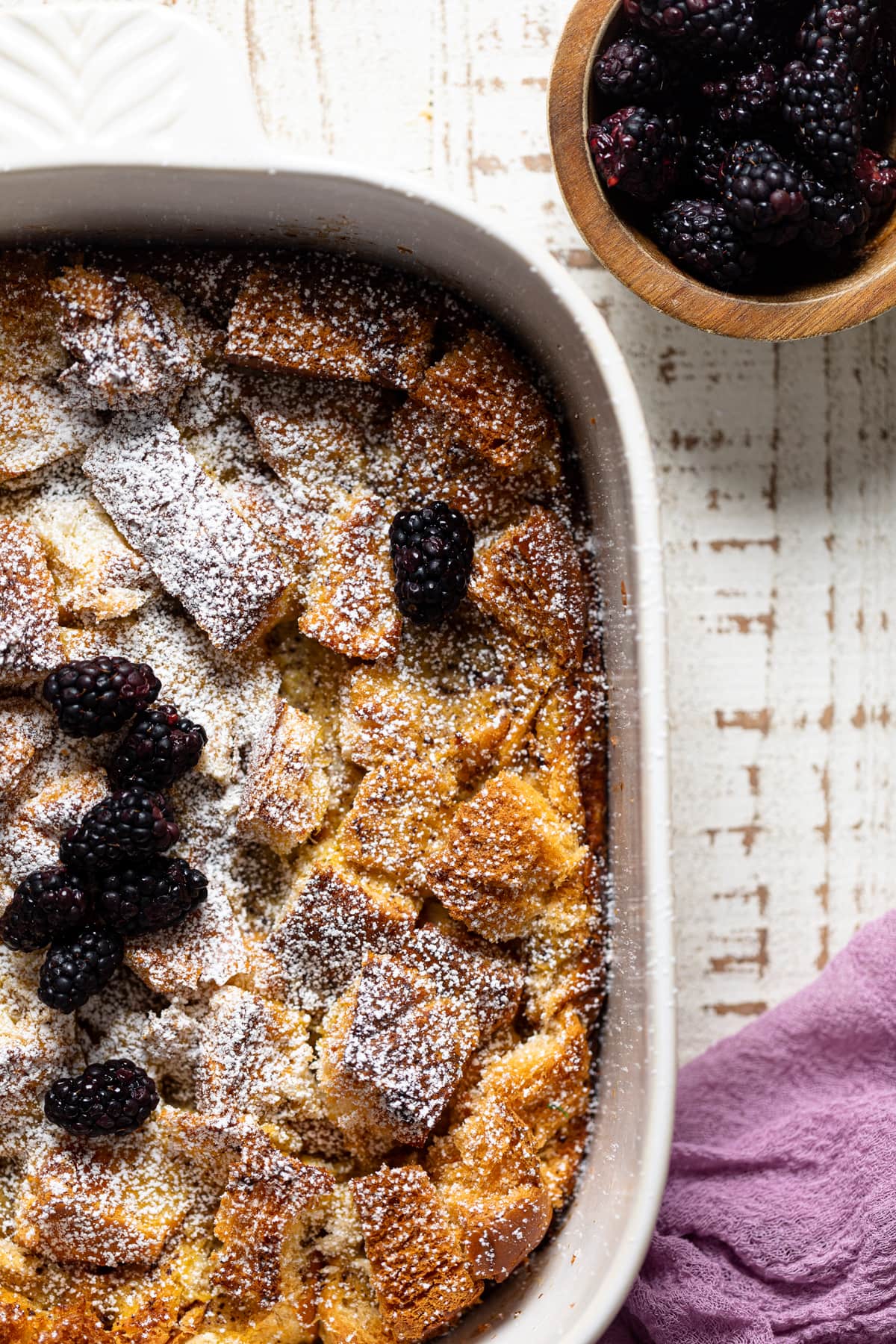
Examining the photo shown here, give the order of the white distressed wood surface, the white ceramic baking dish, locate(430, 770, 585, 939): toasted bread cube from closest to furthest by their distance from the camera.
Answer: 1. the white ceramic baking dish
2. locate(430, 770, 585, 939): toasted bread cube
3. the white distressed wood surface

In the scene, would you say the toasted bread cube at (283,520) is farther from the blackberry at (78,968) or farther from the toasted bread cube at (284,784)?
the blackberry at (78,968)

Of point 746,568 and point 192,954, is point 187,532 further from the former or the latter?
point 746,568

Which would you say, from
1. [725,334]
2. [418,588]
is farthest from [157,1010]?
[725,334]

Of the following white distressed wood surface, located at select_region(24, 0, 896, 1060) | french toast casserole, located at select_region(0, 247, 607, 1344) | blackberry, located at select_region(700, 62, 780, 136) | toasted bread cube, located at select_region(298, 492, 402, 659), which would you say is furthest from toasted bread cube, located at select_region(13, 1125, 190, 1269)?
blackberry, located at select_region(700, 62, 780, 136)

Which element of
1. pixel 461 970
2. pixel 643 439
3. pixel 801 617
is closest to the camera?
pixel 643 439

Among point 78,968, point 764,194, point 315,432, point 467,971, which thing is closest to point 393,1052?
point 467,971

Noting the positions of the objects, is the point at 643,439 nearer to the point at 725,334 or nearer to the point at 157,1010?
the point at 725,334

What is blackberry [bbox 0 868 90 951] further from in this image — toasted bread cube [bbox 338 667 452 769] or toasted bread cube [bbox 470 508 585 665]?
toasted bread cube [bbox 470 508 585 665]
